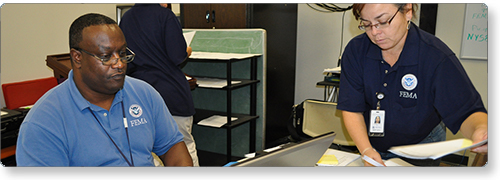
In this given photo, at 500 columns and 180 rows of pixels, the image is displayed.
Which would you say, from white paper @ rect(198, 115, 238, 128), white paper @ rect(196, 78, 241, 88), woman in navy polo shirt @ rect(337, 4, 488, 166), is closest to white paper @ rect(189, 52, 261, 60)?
white paper @ rect(196, 78, 241, 88)

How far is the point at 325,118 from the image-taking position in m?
1.67

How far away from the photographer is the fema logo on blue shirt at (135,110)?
1.17 m

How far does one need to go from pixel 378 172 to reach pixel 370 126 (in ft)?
0.57

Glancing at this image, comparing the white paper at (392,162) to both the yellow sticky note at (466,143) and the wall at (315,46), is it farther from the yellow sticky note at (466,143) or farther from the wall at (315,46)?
the wall at (315,46)

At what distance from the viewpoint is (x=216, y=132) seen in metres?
1.96

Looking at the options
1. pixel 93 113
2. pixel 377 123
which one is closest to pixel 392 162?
pixel 377 123

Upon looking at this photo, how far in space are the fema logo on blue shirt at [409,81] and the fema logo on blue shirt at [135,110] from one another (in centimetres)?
93

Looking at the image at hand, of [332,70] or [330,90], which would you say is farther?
[330,90]

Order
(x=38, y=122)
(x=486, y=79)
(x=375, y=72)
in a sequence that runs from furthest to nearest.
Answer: (x=375, y=72)
(x=486, y=79)
(x=38, y=122)

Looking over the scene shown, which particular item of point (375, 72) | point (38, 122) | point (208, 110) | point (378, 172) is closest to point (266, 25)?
point (208, 110)

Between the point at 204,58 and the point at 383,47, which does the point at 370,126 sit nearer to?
the point at 383,47

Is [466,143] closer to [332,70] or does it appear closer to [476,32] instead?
[476,32]

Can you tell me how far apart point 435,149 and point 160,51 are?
1029 millimetres

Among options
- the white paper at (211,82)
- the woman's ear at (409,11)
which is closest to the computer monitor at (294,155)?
the woman's ear at (409,11)
